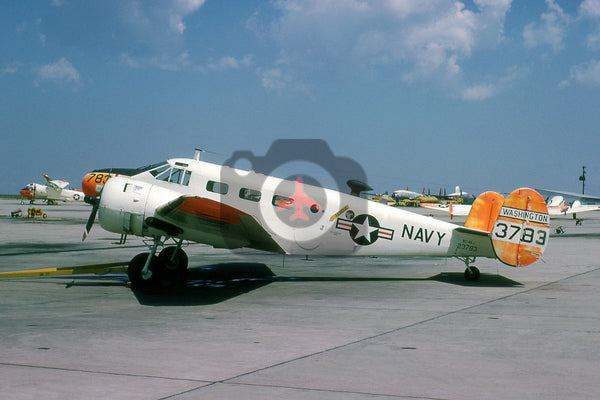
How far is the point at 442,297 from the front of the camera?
1176cm

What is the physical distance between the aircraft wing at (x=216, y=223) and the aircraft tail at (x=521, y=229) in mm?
5469

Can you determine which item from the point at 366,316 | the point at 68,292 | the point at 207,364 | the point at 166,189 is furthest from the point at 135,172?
the point at 207,364

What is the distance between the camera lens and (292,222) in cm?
1372

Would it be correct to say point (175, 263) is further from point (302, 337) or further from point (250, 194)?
point (302, 337)

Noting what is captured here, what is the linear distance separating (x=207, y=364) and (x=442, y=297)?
22.4ft

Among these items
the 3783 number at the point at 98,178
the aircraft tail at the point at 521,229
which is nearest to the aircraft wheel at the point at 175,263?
the 3783 number at the point at 98,178

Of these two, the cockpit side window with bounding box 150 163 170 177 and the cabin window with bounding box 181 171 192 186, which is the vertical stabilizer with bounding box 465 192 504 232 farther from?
the cockpit side window with bounding box 150 163 170 177

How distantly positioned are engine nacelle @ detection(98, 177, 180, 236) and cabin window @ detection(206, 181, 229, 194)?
3.47 feet

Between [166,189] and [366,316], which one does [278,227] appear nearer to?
[166,189]

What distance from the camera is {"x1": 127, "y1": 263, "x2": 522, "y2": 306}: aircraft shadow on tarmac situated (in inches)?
449

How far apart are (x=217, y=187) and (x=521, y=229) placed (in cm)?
755

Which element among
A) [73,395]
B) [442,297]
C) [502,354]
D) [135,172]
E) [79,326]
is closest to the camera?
[73,395]

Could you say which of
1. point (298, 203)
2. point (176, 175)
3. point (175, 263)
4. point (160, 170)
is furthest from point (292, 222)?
point (160, 170)

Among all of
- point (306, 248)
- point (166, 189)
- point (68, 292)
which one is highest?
point (166, 189)
